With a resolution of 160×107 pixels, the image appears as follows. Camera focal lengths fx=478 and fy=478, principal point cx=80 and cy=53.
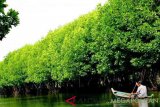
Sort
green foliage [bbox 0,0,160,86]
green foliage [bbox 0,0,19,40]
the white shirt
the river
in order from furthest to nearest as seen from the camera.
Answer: green foliage [bbox 0,0,160,86] < the white shirt < the river < green foliage [bbox 0,0,19,40]

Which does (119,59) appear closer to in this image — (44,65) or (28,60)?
(44,65)

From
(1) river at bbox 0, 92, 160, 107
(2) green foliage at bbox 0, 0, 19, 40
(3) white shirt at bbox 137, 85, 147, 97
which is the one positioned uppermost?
(2) green foliage at bbox 0, 0, 19, 40

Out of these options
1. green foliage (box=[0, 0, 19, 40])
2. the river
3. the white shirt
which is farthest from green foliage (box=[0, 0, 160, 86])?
green foliage (box=[0, 0, 19, 40])

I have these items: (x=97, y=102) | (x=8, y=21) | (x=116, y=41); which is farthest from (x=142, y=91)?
(x=8, y=21)

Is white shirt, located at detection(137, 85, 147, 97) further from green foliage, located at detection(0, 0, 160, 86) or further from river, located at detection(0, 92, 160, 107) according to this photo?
green foliage, located at detection(0, 0, 160, 86)

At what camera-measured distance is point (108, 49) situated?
60188 mm

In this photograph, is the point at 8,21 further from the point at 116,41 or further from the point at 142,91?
the point at 116,41

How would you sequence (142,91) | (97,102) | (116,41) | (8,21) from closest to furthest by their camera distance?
1. (8,21)
2. (142,91)
3. (97,102)
4. (116,41)

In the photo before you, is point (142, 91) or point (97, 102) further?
point (97, 102)

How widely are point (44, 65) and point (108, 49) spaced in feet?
172

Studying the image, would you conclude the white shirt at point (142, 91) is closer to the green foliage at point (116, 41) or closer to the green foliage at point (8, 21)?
the green foliage at point (116, 41)

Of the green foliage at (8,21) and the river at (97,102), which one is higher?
the green foliage at (8,21)

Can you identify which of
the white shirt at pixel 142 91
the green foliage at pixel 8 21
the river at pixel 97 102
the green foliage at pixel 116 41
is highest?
the green foliage at pixel 116 41

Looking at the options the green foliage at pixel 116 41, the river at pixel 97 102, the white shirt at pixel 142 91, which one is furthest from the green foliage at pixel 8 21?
the green foliage at pixel 116 41
